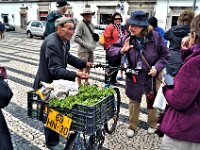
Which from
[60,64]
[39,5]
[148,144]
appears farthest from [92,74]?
[39,5]

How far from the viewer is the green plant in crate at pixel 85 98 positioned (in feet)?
7.95

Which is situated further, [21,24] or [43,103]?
[21,24]

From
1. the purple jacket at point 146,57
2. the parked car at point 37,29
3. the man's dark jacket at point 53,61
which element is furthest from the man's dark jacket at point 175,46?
the parked car at point 37,29

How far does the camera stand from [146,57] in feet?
11.8

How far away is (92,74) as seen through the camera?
26.4 feet

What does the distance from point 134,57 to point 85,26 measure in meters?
2.31

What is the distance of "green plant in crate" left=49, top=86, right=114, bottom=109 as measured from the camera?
2424mm

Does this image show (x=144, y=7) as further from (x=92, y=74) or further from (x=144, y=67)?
(x=144, y=67)

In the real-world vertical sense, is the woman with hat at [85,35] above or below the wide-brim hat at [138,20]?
below

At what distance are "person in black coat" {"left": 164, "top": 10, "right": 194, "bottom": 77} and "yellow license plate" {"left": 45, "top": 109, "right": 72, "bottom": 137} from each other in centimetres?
261

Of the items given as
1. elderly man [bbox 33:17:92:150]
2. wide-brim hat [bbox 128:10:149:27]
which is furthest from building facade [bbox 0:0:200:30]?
elderly man [bbox 33:17:92:150]

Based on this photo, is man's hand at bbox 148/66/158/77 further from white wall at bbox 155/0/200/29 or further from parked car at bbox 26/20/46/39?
white wall at bbox 155/0/200/29

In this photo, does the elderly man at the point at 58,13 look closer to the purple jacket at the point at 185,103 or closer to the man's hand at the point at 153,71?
the man's hand at the point at 153,71

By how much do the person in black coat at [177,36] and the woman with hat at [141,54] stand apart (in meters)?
0.96
